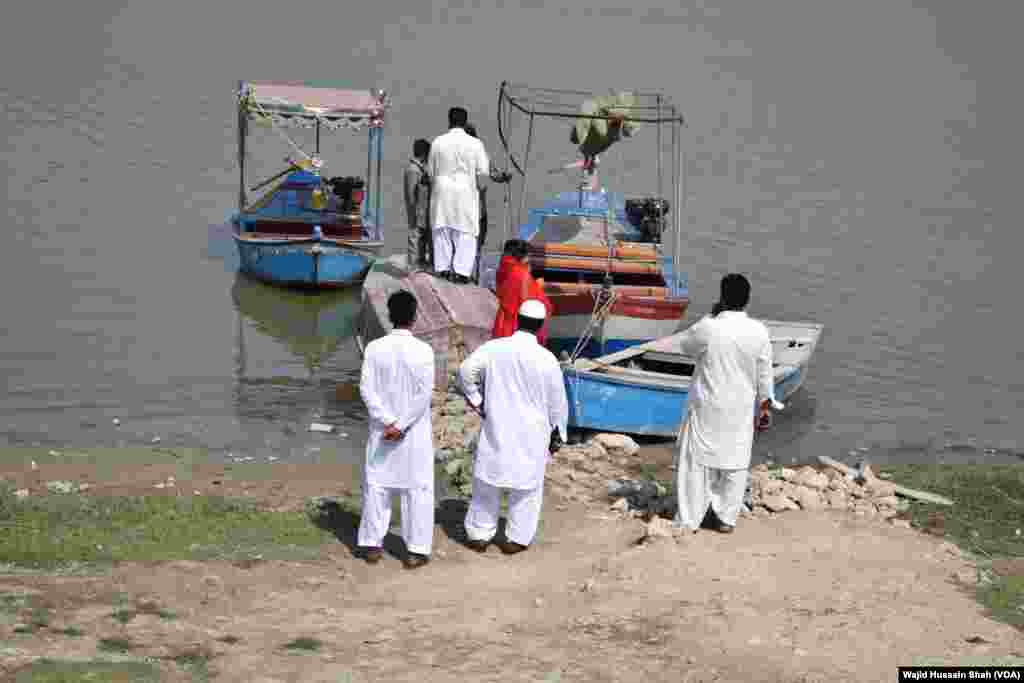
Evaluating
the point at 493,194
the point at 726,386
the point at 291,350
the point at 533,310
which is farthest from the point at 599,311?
the point at 493,194

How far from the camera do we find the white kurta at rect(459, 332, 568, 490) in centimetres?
834

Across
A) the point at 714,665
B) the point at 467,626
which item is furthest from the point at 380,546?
the point at 714,665

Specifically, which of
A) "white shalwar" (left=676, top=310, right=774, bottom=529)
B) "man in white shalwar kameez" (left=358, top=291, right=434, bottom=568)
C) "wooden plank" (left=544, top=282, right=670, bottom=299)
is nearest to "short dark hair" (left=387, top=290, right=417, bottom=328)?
"man in white shalwar kameez" (left=358, top=291, right=434, bottom=568)

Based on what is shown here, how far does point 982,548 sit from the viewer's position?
30.1ft

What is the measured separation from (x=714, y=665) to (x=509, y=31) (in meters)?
38.7

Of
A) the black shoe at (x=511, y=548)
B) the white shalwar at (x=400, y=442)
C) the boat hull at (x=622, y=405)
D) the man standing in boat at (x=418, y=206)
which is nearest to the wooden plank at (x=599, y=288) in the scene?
the man standing in boat at (x=418, y=206)

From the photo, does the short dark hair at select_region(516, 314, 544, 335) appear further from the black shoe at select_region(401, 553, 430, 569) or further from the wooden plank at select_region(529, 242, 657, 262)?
the wooden plank at select_region(529, 242, 657, 262)

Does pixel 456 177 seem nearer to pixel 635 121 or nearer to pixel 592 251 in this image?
pixel 592 251

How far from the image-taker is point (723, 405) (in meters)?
8.60

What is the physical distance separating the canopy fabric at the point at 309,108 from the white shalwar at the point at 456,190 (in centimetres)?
414

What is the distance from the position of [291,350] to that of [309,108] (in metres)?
3.84

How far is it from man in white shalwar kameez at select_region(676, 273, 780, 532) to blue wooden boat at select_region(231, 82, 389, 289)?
1042 cm

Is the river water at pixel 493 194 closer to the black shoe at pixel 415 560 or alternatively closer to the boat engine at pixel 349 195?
the boat engine at pixel 349 195

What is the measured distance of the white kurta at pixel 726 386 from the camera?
8.56 metres
